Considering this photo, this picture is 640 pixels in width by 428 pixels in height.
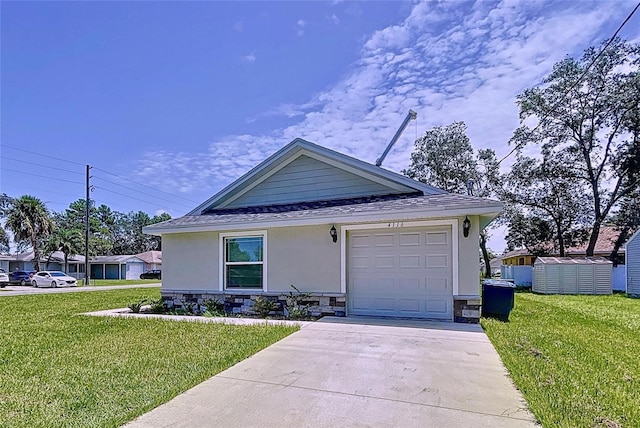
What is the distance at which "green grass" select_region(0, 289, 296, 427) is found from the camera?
3.64 metres

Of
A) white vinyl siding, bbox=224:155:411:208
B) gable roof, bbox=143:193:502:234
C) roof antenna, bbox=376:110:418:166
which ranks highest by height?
roof antenna, bbox=376:110:418:166

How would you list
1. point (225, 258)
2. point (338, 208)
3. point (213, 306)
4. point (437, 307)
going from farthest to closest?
point (225, 258)
point (213, 306)
point (338, 208)
point (437, 307)

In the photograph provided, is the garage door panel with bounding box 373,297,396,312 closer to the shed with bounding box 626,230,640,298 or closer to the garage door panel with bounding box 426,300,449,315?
the garage door panel with bounding box 426,300,449,315

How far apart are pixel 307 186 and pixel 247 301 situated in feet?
11.9

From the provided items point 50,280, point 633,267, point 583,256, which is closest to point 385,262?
point 633,267

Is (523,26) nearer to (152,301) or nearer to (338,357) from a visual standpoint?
(338,357)

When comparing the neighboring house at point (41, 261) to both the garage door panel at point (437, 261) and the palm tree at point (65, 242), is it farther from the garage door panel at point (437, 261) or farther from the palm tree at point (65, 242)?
the garage door panel at point (437, 261)

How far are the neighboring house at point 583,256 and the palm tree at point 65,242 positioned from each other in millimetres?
39391

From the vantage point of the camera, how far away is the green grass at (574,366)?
3.52 m

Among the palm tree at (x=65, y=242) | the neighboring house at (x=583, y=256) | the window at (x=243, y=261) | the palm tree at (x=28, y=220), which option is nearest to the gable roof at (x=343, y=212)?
the window at (x=243, y=261)

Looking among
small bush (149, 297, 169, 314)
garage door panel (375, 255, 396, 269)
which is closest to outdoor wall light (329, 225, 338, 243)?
garage door panel (375, 255, 396, 269)

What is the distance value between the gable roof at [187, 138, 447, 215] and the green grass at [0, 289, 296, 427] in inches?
179

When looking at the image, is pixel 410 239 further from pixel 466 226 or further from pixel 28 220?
pixel 28 220

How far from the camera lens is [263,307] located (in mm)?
9172
